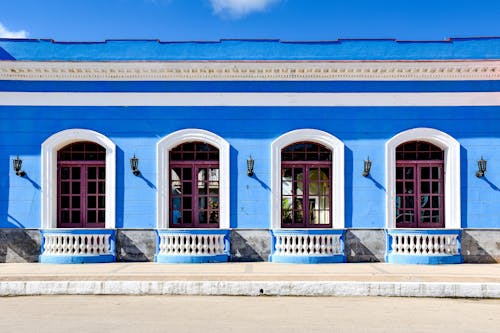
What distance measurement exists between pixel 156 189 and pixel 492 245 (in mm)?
7560

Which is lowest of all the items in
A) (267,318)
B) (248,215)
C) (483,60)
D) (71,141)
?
(267,318)

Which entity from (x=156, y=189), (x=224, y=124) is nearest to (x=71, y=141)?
(x=156, y=189)

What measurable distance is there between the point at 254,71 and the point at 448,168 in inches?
192

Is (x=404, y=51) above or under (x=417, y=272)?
above

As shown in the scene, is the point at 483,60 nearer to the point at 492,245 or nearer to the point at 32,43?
the point at 492,245

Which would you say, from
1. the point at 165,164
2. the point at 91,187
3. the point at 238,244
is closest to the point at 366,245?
the point at 238,244

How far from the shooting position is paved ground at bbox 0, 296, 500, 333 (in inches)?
244

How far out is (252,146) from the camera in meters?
11.5

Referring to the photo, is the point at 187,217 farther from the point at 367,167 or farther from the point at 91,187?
the point at 367,167

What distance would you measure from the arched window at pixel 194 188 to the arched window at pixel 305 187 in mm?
1589

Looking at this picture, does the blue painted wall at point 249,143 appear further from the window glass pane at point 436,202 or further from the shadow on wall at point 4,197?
the window glass pane at point 436,202

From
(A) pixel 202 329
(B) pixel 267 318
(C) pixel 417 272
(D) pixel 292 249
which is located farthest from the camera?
(D) pixel 292 249

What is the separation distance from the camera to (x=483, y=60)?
11047mm

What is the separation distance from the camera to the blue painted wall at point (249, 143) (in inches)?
447
